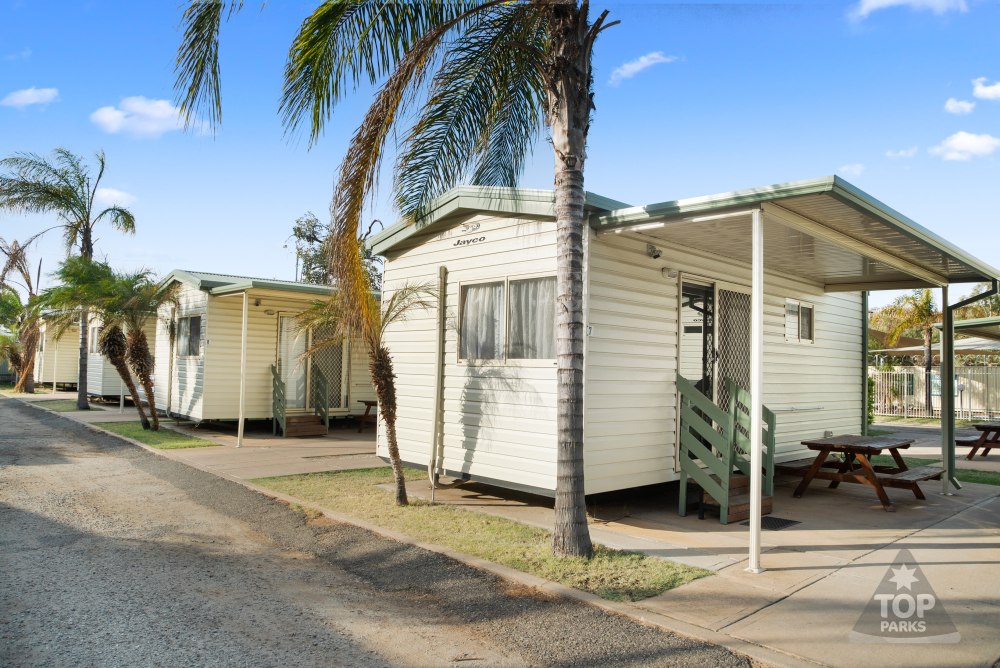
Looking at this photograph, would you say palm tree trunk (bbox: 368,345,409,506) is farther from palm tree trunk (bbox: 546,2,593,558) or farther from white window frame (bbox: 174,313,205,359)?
white window frame (bbox: 174,313,205,359)

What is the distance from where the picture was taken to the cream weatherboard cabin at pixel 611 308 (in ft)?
20.6

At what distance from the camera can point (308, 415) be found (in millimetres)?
14141

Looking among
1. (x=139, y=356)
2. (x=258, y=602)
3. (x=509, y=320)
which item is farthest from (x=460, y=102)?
(x=139, y=356)

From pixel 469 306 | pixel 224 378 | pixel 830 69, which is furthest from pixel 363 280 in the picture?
pixel 224 378

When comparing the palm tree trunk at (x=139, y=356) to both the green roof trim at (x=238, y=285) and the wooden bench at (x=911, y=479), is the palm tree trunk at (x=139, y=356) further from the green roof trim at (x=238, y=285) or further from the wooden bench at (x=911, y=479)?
the wooden bench at (x=911, y=479)

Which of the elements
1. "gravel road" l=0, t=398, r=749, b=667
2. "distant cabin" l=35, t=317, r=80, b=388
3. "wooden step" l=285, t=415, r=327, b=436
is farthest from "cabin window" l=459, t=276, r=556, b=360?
"distant cabin" l=35, t=317, r=80, b=388

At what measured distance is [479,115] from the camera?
23.3 feet

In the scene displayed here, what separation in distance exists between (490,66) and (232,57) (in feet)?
8.09

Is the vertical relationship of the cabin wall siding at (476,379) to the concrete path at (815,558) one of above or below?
above

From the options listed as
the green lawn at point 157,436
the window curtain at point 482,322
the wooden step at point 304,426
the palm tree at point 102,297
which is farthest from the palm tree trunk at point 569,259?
the palm tree at point 102,297

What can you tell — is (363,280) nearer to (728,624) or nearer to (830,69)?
(728,624)

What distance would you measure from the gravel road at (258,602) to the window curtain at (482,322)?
95.7 inches

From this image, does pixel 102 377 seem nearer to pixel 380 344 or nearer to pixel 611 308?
pixel 380 344

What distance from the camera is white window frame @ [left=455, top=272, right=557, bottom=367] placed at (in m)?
6.89
